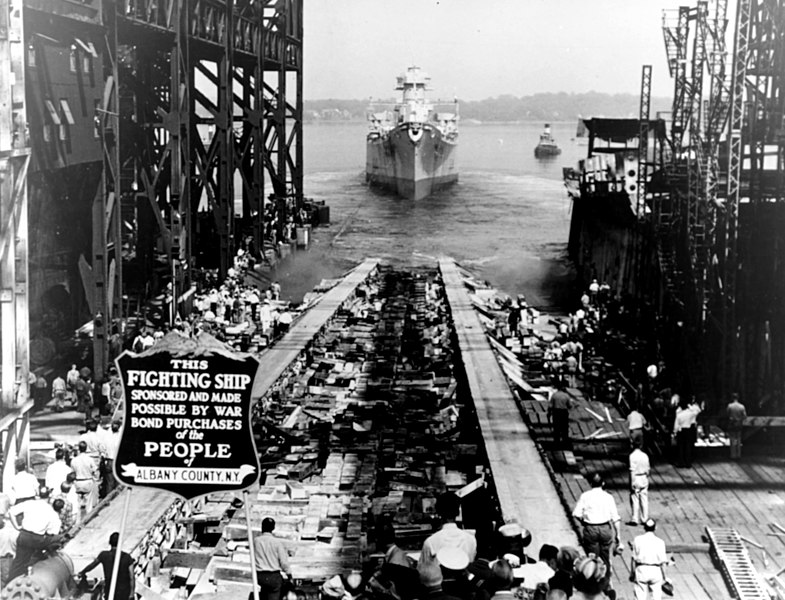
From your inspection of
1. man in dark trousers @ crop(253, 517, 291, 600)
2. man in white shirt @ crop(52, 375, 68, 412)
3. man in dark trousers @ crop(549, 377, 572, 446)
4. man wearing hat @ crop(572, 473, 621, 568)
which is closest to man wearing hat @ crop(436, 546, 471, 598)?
man in dark trousers @ crop(253, 517, 291, 600)

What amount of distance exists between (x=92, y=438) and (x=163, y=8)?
59.7 ft

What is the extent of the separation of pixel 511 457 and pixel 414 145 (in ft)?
296

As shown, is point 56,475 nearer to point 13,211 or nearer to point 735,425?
point 13,211

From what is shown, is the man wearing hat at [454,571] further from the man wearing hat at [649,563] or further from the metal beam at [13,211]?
the metal beam at [13,211]

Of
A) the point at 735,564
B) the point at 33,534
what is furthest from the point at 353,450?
the point at 33,534

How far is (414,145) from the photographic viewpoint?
105 metres

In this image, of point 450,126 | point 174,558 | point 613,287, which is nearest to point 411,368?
point 174,558

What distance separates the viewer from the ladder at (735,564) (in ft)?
39.3

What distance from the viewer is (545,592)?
9539mm

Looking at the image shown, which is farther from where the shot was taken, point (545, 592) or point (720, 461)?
point (720, 461)

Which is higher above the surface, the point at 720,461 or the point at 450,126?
the point at 450,126

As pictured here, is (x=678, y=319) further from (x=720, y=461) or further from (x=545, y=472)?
(x=545, y=472)

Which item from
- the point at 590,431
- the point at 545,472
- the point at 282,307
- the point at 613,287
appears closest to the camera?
the point at 545,472

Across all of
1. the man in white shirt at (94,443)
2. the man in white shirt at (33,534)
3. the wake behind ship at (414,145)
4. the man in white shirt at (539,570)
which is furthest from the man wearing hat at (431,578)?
the wake behind ship at (414,145)
